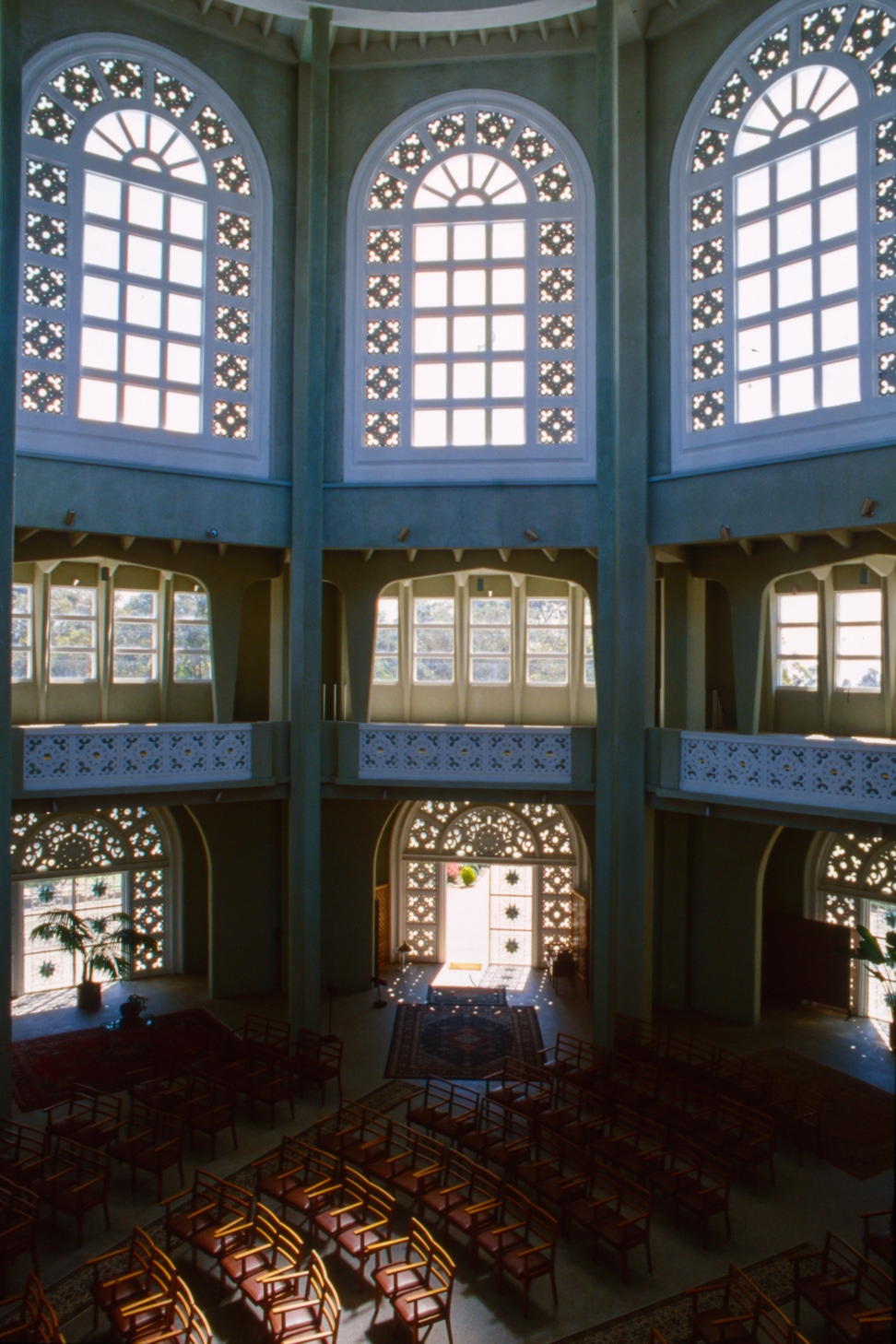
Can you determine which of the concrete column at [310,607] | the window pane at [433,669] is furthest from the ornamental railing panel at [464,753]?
the window pane at [433,669]

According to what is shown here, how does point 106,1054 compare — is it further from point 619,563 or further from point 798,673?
point 798,673

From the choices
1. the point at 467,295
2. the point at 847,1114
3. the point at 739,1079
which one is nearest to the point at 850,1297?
the point at 739,1079

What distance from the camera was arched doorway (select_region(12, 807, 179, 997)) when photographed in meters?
15.2

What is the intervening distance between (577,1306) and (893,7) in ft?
47.0

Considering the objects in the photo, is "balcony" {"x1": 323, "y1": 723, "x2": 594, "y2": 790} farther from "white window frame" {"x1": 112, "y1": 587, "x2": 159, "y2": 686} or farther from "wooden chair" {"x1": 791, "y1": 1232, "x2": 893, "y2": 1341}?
"wooden chair" {"x1": 791, "y1": 1232, "x2": 893, "y2": 1341}

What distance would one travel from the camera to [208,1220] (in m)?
8.30

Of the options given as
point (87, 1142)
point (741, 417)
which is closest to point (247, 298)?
point (741, 417)

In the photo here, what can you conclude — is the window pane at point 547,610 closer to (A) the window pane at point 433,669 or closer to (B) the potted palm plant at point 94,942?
(A) the window pane at point 433,669

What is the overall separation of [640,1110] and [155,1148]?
5.27 m

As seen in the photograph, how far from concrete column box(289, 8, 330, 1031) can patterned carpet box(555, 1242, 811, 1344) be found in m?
6.67

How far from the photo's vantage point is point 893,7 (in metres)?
11.1

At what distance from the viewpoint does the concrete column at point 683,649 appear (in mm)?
14383

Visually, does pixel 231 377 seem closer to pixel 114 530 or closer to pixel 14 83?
pixel 114 530

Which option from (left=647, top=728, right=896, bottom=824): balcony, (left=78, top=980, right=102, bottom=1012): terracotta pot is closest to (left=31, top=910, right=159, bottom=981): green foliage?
(left=78, top=980, right=102, bottom=1012): terracotta pot
